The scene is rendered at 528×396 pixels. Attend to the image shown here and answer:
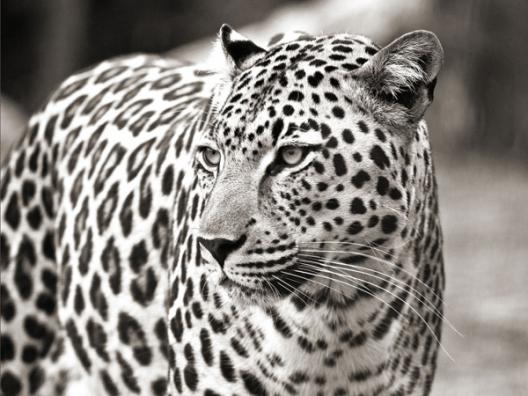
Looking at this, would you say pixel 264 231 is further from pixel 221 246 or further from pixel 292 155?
pixel 292 155

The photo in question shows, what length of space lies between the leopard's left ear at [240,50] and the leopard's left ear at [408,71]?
1.95 feet

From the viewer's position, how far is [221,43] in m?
5.19

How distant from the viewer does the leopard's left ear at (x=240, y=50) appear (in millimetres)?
5148

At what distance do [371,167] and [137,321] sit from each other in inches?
75.7

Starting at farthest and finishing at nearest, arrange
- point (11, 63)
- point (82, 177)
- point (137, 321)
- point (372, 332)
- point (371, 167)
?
point (11, 63) < point (82, 177) < point (137, 321) < point (372, 332) < point (371, 167)

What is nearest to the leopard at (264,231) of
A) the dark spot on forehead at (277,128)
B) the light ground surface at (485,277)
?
the dark spot on forehead at (277,128)

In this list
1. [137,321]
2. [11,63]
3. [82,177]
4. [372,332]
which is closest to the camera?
[372,332]

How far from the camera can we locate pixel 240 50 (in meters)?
5.19

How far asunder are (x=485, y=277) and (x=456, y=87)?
6082 mm

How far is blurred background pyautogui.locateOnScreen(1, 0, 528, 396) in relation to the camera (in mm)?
10742

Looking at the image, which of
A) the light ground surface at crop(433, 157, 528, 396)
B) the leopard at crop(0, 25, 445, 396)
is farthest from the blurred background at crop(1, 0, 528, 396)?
the leopard at crop(0, 25, 445, 396)

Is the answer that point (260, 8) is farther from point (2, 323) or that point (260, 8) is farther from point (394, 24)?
point (2, 323)

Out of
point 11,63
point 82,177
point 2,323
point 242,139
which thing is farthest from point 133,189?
point 11,63

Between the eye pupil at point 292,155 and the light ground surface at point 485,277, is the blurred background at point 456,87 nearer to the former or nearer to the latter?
the light ground surface at point 485,277
